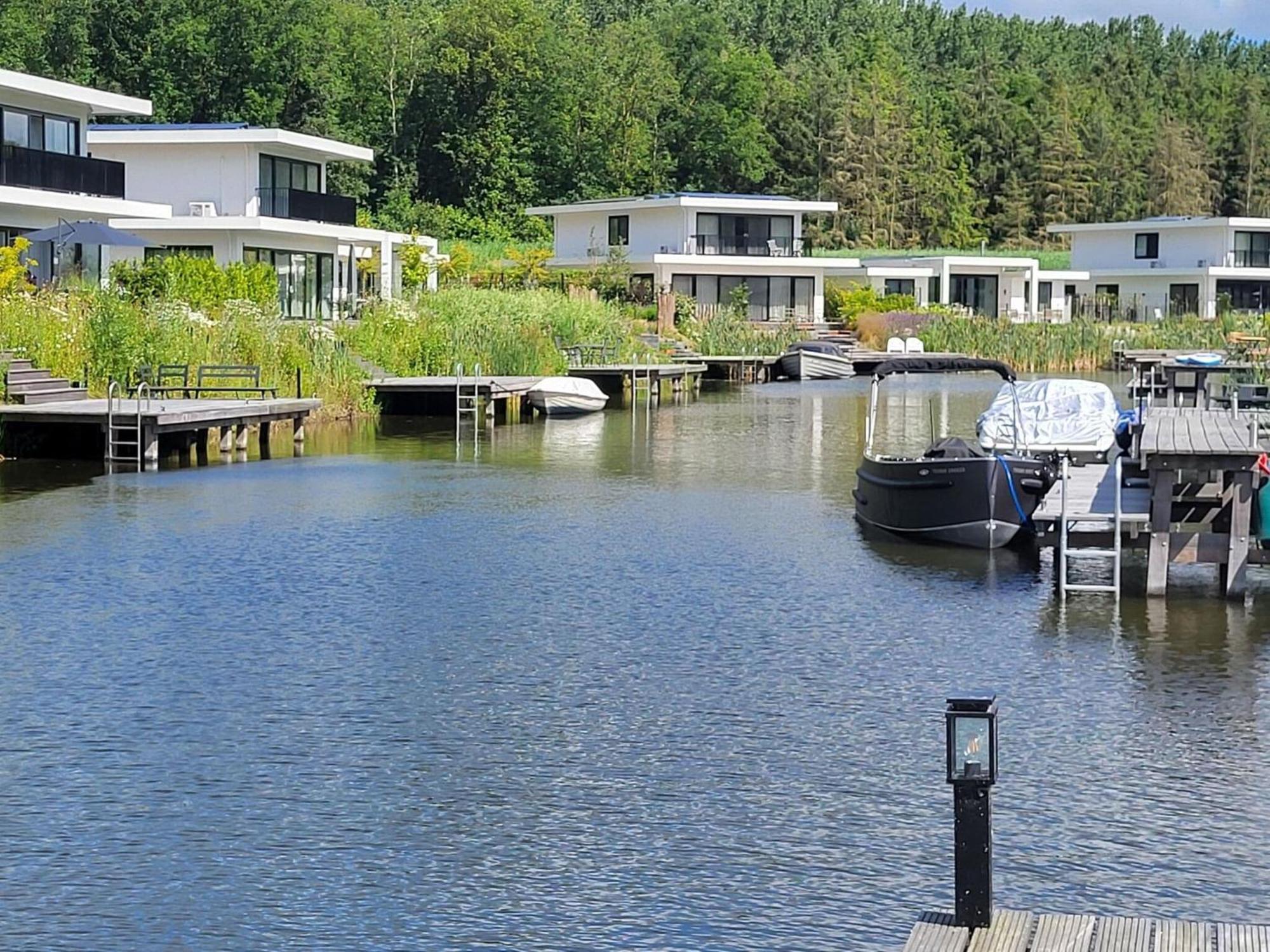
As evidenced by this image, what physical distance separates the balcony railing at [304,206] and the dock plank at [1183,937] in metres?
49.6

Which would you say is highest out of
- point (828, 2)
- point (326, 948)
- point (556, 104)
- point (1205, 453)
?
point (828, 2)

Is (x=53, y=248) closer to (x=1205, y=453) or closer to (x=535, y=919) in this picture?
(x=1205, y=453)

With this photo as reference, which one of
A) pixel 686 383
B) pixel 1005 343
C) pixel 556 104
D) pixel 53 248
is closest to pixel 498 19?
pixel 556 104

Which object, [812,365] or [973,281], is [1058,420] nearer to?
[812,365]

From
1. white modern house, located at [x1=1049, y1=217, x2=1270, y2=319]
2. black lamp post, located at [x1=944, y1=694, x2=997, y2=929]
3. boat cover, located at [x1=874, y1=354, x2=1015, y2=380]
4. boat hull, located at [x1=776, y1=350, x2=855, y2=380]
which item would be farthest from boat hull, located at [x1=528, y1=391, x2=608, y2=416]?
white modern house, located at [x1=1049, y1=217, x2=1270, y2=319]

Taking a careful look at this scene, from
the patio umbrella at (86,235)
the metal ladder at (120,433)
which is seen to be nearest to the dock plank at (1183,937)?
the metal ladder at (120,433)

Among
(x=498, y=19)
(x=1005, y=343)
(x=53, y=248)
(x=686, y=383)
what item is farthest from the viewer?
(x=498, y=19)

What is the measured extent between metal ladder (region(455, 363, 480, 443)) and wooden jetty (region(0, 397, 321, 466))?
609 centimetres

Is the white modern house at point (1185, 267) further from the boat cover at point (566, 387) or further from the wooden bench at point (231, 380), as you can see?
the wooden bench at point (231, 380)

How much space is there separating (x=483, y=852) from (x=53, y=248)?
38.0m

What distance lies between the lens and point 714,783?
42.8 ft

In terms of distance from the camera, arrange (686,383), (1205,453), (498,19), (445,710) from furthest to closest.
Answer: (498,19)
(686,383)
(1205,453)
(445,710)

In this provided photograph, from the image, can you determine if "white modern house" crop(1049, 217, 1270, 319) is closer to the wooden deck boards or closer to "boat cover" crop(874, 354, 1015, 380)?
"boat cover" crop(874, 354, 1015, 380)

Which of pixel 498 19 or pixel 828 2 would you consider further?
pixel 828 2
